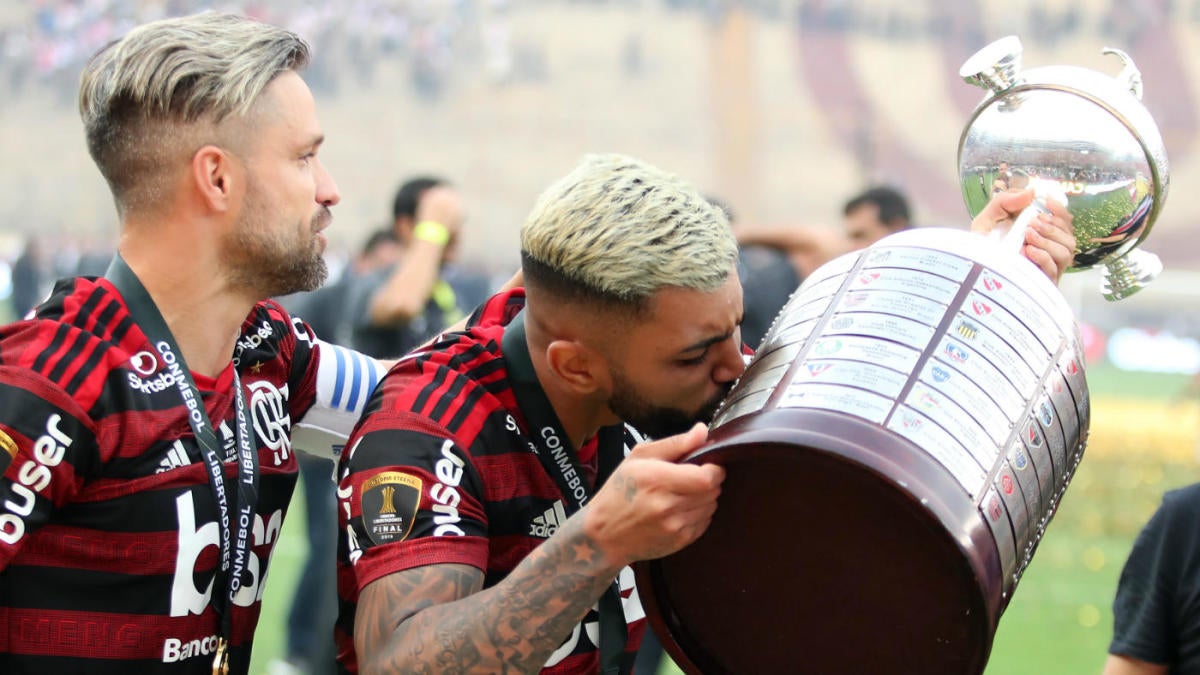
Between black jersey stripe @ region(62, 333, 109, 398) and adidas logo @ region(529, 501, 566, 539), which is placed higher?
black jersey stripe @ region(62, 333, 109, 398)

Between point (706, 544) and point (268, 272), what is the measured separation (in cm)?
81

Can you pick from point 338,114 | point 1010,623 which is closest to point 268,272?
point 1010,623

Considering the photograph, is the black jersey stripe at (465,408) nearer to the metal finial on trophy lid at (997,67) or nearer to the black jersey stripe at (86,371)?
the black jersey stripe at (86,371)

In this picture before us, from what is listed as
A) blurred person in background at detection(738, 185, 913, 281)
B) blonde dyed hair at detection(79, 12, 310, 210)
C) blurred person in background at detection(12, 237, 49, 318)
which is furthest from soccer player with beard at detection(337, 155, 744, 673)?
blurred person in background at detection(12, 237, 49, 318)

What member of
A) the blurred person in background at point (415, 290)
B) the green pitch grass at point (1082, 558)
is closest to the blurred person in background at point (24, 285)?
the green pitch grass at point (1082, 558)

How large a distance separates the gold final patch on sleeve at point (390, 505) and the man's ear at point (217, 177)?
1.67 ft

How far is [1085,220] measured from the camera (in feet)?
8.02

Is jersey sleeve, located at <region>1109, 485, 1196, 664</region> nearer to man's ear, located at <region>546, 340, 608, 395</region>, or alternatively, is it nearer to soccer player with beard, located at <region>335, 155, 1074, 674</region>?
soccer player with beard, located at <region>335, 155, 1074, 674</region>

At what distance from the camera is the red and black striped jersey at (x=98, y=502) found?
1952mm

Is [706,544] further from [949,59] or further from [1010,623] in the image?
[949,59]

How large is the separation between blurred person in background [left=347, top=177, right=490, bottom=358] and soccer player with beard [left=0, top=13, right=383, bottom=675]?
3.77 metres

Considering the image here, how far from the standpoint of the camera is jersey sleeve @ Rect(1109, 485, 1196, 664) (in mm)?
2498

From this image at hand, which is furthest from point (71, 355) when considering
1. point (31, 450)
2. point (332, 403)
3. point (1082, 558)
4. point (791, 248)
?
point (1082, 558)

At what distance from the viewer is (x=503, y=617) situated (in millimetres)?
1898
